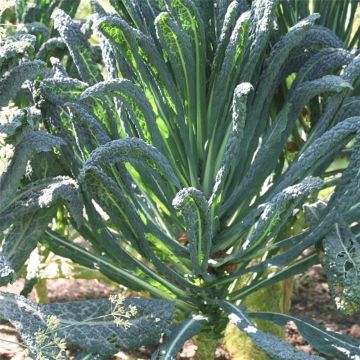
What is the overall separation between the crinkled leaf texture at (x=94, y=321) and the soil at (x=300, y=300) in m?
0.95

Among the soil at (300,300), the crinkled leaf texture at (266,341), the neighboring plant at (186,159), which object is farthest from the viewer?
the soil at (300,300)

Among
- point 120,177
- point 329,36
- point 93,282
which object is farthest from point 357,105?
point 93,282

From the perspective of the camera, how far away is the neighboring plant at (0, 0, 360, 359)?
2.02 meters

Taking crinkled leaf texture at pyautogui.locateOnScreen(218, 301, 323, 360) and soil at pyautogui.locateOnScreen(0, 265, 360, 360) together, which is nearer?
crinkled leaf texture at pyautogui.locateOnScreen(218, 301, 323, 360)

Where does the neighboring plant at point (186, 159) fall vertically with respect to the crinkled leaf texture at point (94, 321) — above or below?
above

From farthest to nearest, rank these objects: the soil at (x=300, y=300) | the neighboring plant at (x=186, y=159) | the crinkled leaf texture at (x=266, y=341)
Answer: the soil at (x=300, y=300)
the neighboring plant at (x=186, y=159)
the crinkled leaf texture at (x=266, y=341)

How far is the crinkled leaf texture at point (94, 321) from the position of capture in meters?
1.93

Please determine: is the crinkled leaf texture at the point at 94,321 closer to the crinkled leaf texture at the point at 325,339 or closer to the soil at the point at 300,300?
the crinkled leaf texture at the point at 325,339

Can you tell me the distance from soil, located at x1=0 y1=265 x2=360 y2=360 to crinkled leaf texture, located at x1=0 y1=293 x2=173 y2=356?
949 millimetres

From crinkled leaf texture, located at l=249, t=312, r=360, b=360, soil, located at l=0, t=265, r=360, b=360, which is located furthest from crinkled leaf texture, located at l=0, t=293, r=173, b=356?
soil, located at l=0, t=265, r=360, b=360

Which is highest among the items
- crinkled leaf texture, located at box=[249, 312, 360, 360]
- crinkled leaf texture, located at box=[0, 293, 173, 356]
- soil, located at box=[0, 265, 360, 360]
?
soil, located at box=[0, 265, 360, 360]

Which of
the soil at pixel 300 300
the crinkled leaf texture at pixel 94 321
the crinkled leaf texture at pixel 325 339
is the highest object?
the soil at pixel 300 300

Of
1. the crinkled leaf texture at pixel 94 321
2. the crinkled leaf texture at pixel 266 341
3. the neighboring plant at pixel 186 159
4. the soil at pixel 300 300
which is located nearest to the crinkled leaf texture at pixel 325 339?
the neighboring plant at pixel 186 159

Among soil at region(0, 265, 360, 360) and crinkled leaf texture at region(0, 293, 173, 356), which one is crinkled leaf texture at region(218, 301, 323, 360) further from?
soil at region(0, 265, 360, 360)
